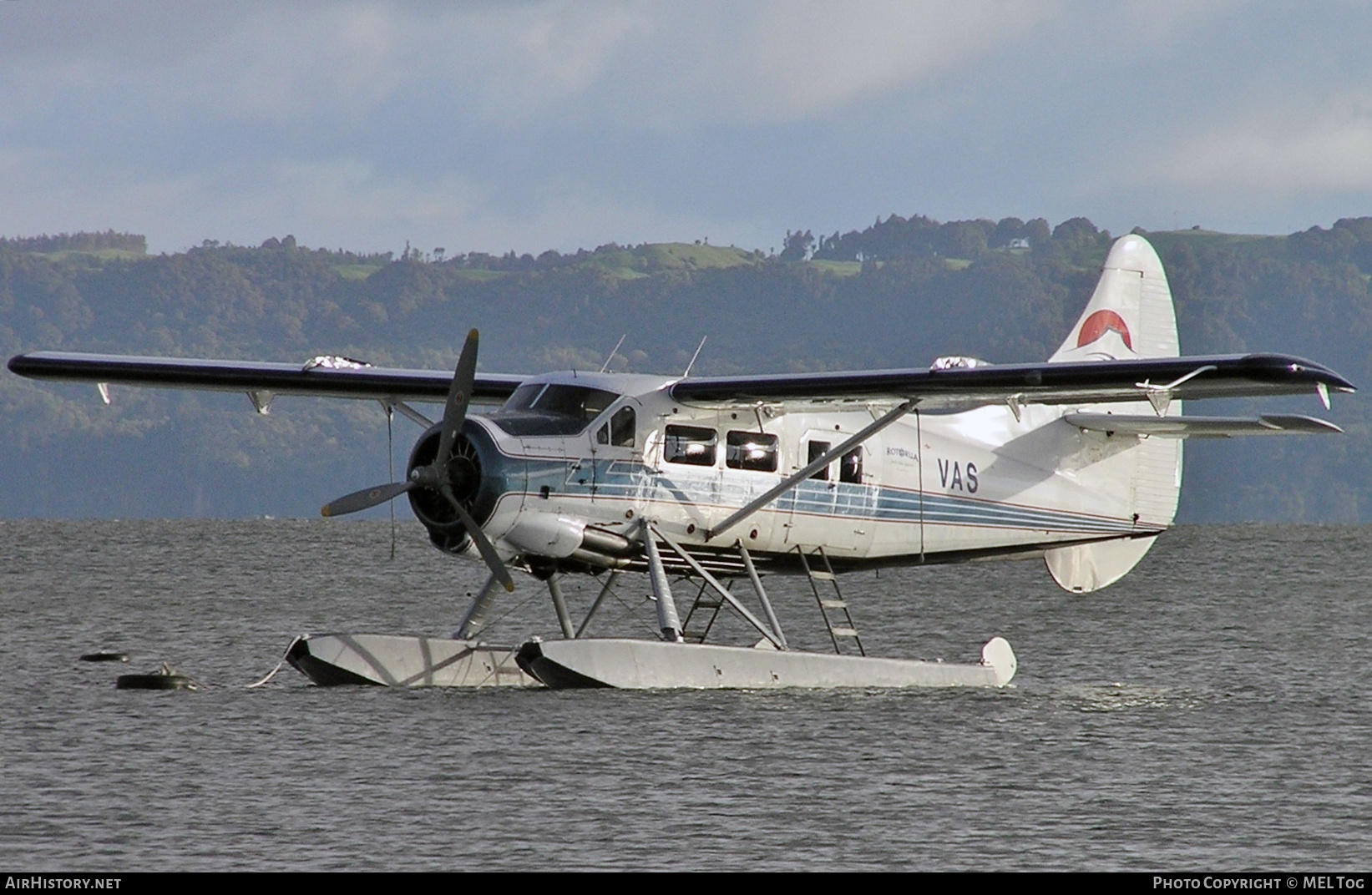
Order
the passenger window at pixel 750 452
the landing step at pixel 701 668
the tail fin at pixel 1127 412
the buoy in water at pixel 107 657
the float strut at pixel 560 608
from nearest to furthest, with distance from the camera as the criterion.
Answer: the landing step at pixel 701 668 → the float strut at pixel 560 608 → the passenger window at pixel 750 452 → the tail fin at pixel 1127 412 → the buoy in water at pixel 107 657

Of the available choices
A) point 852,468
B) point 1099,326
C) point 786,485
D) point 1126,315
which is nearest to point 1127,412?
point 1099,326

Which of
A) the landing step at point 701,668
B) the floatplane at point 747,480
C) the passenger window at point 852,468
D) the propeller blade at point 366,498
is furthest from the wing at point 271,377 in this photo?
the landing step at point 701,668

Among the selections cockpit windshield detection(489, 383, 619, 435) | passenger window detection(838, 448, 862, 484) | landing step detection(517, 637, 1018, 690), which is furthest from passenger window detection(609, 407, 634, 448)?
passenger window detection(838, 448, 862, 484)

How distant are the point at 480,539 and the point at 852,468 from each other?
4.57 m

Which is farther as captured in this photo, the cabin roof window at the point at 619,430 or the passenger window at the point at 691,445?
the passenger window at the point at 691,445

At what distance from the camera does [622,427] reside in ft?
62.2

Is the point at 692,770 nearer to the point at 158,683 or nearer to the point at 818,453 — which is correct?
the point at 818,453

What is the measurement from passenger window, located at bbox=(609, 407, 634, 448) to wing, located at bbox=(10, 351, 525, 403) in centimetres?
252

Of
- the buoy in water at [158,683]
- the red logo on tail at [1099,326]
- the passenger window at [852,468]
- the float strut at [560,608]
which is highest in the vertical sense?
the red logo on tail at [1099,326]

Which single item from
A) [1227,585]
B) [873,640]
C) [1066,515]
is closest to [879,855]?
[1066,515]

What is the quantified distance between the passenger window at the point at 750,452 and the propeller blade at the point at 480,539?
2.86 m

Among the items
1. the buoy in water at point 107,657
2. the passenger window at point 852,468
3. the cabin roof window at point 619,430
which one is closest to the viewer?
the cabin roof window at point 619,430

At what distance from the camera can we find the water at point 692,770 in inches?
503

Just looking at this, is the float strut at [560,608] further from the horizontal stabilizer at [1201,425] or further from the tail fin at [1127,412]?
the horizontal stabilizer at [1201,425]
